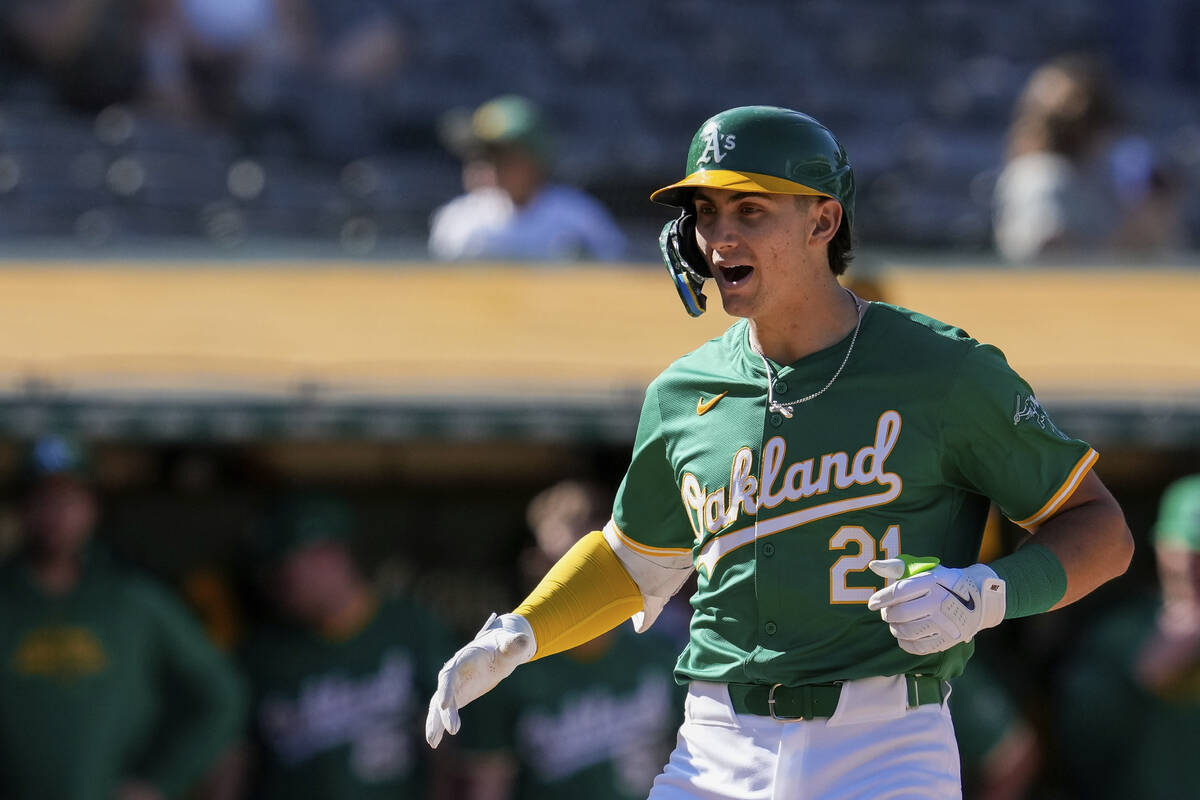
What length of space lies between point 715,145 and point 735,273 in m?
0.18

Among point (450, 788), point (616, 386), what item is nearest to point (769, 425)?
point (616, 386)

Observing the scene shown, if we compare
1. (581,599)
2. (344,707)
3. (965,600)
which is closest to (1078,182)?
(344,707)

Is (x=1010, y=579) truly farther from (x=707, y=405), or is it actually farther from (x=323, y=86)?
(x=323, y=86)

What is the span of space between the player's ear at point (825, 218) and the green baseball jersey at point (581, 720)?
2.87 metres

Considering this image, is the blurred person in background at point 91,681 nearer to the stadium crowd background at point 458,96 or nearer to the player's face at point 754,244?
the stadium crowd background at point 458,96

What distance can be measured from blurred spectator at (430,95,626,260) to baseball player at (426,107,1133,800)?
11.7 ft

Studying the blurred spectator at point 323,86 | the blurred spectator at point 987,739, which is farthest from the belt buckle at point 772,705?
the blurred spectator at point 323,86

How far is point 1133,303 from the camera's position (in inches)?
247

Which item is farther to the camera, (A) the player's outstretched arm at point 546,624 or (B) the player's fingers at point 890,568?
(A) the player's outstretched arm at point 546,624

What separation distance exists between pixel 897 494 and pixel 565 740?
2.97 m

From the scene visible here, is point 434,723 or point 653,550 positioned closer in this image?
point 434,723

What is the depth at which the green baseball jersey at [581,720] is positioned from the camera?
17.9 feet

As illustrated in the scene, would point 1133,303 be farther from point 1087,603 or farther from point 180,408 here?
point 180,408

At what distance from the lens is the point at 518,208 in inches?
255
